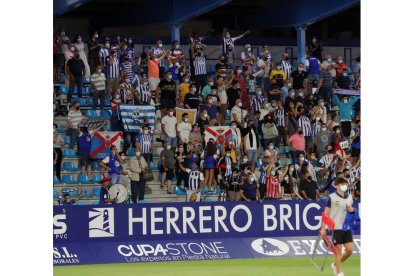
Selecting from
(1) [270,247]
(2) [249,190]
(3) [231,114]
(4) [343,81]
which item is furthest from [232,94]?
(1) [270,247]

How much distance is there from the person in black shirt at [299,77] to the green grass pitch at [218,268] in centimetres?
392


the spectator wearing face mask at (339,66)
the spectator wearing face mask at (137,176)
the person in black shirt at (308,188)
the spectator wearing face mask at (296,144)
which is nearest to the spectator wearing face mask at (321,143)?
the spectator wearing face mask at (296,144)

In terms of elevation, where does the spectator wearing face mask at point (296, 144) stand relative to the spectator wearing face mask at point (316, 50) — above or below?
below

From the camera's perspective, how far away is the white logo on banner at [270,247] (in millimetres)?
19953

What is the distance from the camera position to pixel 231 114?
2148 centimetres

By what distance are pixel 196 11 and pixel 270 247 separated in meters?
4.90

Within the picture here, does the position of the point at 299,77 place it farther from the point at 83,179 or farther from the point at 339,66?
the point at 83,179

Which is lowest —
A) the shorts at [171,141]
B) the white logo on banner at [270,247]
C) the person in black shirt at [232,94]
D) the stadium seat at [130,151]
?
the white logo on banner at [270,247]

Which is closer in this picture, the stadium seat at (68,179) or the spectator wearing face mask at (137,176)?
the stadium seat at (68,179)

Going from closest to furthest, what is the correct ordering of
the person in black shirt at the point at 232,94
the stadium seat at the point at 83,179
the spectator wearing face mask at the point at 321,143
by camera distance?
1. the stadium seat at the point at 83,179
2. the person in black shirt at the point at 232,94
3. the spectator wearing face mask at the point at 321,143

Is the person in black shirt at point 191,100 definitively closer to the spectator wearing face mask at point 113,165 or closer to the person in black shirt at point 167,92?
the person in black shirt at point 167,92

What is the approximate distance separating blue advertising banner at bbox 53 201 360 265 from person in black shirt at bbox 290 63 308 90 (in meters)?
2.76
